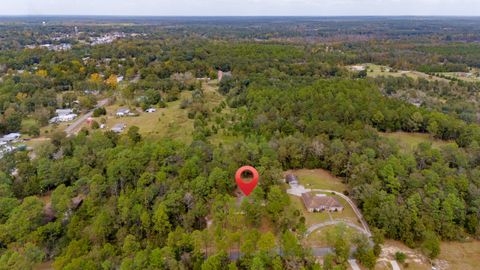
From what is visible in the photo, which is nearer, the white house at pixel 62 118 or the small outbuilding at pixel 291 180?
the small outbuilding at pixel 291 180

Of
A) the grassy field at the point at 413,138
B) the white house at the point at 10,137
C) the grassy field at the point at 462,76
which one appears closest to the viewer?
the white house at the point at 10,137

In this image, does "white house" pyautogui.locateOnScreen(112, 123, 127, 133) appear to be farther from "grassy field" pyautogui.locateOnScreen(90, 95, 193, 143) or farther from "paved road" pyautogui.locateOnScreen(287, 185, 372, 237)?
"paved road" pyautogui.locateOnScreen(287, 185, 372, 237)

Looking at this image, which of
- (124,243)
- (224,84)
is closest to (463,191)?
(124,243)

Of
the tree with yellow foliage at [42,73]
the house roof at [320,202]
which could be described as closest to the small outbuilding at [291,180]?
the house roof at [320,202]

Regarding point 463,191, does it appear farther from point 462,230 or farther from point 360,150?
point 360,150

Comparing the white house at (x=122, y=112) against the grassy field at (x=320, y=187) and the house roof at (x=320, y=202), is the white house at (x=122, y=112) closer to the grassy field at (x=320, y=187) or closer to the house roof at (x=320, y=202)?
the grassy field at (x=320, y=187)

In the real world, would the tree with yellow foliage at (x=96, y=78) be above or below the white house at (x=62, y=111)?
above

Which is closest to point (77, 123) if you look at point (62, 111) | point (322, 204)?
point (62, 111)

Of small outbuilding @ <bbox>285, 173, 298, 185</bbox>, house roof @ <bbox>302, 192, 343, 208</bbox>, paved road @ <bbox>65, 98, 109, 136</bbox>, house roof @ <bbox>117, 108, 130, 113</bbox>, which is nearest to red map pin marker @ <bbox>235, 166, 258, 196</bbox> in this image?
house roof @ <bbox>302, 192, 343, 208</bbox>
